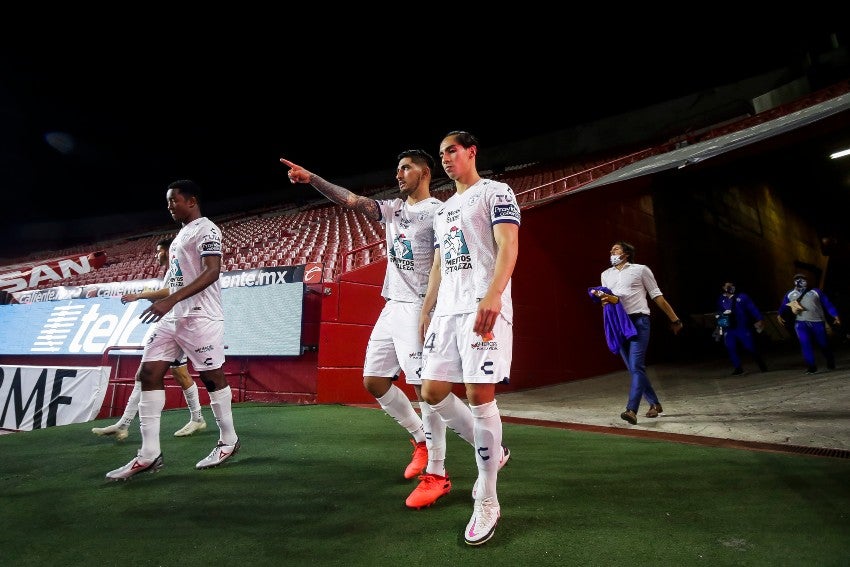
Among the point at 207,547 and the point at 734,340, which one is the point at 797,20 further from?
the point at 207,547

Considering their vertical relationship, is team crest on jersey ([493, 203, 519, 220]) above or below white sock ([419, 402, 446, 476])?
above

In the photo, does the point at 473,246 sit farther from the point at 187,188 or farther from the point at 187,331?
the point at 187,188

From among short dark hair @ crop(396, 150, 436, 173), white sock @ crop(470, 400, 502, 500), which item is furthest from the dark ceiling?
white sock @ crop(470, 400, 502, 500)

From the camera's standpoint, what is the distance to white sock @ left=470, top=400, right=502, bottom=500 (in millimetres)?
1745

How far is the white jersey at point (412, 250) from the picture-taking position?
2.59 m

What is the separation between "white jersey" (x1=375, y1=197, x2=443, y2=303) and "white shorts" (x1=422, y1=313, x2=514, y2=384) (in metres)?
0.66

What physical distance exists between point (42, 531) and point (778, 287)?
19.0 m

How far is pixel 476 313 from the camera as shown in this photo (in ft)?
5.69

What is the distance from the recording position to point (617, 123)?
1747 cm

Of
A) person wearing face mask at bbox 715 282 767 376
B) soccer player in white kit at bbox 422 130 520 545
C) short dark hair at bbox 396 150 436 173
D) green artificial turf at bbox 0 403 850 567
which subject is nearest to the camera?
green artificial turf at bbox 0 403 850 567

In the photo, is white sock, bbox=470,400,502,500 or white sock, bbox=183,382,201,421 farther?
white sock, bbox=183,382,201,421

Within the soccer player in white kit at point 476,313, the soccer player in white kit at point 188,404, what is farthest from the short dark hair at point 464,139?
the soccer player in white kit at point 188,404

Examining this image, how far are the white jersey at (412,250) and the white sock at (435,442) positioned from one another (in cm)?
67

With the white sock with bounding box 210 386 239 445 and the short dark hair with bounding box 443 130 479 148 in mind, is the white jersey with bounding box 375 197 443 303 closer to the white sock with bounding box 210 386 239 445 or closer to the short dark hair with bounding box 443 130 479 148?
the short dark hair with bounding box 443 130 479 148
